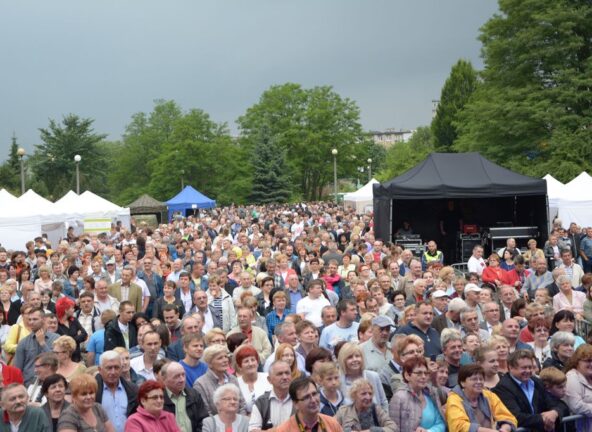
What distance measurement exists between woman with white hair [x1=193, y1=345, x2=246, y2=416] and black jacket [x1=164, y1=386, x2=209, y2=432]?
6.1 inches

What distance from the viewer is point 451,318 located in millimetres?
8188

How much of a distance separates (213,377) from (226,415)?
2.75ft

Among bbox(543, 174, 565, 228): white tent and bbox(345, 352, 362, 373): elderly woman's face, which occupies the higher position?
bbox(543, 174, 565, 228): white tent

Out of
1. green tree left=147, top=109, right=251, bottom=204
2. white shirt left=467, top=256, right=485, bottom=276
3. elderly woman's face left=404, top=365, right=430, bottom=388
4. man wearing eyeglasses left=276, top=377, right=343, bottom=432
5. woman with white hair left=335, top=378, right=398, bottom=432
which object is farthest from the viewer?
green tree left=147, top=109, right=251, bottom=204

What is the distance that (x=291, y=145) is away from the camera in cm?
7738

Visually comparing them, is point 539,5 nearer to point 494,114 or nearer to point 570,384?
point 494,114

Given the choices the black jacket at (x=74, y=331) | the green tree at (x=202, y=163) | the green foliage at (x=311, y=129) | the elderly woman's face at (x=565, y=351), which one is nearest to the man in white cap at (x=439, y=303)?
the elderly woman's face at (x=565, y=351)

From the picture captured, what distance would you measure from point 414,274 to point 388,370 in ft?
17.6

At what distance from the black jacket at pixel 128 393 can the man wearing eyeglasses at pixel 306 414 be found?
162 cm

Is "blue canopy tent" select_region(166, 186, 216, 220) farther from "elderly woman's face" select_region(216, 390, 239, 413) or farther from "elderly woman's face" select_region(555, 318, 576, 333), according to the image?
"elderly woman's face" select_region(216, 390, 239, 413)

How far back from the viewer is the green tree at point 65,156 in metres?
71.8

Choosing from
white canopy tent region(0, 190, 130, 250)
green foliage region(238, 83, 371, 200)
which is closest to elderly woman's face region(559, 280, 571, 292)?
white canopy tent region(0, 190, 130, 250)

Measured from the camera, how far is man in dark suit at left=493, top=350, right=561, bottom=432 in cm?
562

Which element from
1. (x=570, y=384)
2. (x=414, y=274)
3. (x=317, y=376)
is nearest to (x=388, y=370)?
(x=317, y=376)
